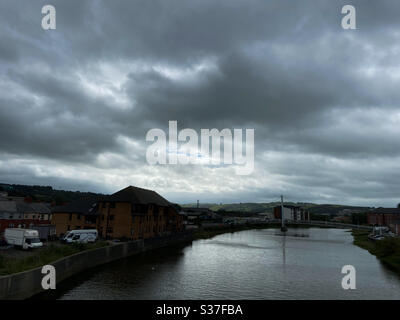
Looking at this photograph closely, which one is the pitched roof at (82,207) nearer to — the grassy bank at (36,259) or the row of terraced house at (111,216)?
the row of terraced house at (111,216)

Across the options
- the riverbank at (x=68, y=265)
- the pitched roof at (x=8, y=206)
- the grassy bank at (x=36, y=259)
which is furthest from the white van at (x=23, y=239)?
the pitched roof at (x=8, y=206)

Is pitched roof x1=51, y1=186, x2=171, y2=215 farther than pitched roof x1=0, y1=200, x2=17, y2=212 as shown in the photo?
No

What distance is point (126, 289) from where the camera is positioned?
106 ft

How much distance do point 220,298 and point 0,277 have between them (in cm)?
1969

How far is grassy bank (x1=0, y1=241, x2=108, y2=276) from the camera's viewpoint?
90.7 ft

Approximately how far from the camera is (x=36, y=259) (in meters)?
32.5

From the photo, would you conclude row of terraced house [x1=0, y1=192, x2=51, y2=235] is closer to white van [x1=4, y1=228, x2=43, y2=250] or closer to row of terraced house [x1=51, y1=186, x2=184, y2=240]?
row of terraced house [x1=51, y1=186, x2=184, y2=240]

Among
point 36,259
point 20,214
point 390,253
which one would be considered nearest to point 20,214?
point 20,214

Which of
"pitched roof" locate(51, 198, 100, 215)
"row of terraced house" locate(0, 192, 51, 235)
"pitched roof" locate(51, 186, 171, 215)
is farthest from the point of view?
"row of terraced house" locate(0, 192, 51, 235)

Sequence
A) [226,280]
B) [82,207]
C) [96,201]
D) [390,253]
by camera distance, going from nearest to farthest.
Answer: [226,280] → [390,253] → [82,207] → [96,201]

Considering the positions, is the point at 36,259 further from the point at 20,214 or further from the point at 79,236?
the point at 20,214

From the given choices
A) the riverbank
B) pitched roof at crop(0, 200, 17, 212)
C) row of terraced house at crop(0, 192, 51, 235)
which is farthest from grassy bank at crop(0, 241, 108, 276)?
pitched roof at crop(0, 200, 17, 212)

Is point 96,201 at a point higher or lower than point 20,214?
higher
